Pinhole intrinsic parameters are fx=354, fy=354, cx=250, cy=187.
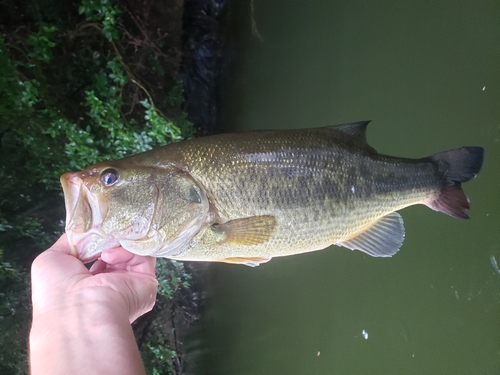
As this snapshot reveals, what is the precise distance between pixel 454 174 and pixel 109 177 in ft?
4.66

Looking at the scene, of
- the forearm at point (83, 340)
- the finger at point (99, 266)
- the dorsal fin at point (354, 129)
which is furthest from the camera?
A: the dorsal fin at point (354, 129)

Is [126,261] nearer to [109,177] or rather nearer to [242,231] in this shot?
[109,177]

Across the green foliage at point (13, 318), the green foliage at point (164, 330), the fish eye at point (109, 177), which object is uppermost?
the fish eye at point (109, 177)

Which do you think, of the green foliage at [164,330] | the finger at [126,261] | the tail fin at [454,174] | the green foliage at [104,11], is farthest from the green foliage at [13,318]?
the tail fin at [454,174]

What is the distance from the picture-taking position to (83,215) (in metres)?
1.17

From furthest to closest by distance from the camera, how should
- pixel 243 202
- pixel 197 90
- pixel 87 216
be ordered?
1. pixel 197 90
2. pixel 243 202
3. pixel 87 216

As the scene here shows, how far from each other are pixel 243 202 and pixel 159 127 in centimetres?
113

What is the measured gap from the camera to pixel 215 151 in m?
1.34

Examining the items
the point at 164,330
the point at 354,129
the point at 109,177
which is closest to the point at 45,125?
the point at 109,177

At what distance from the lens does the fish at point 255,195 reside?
1.22 m

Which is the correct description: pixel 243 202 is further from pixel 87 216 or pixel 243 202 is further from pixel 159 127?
pixel 159 127

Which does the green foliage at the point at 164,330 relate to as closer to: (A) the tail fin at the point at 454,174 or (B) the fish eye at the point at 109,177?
(B) the fish eye at the point at 109,177

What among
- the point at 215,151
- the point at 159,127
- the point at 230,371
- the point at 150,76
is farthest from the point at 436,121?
the point at 230,371

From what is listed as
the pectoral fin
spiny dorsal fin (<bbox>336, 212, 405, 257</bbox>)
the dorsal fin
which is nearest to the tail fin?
spiny dorsal fin (<bbox>336, 212, 405, 257</bbox>)
